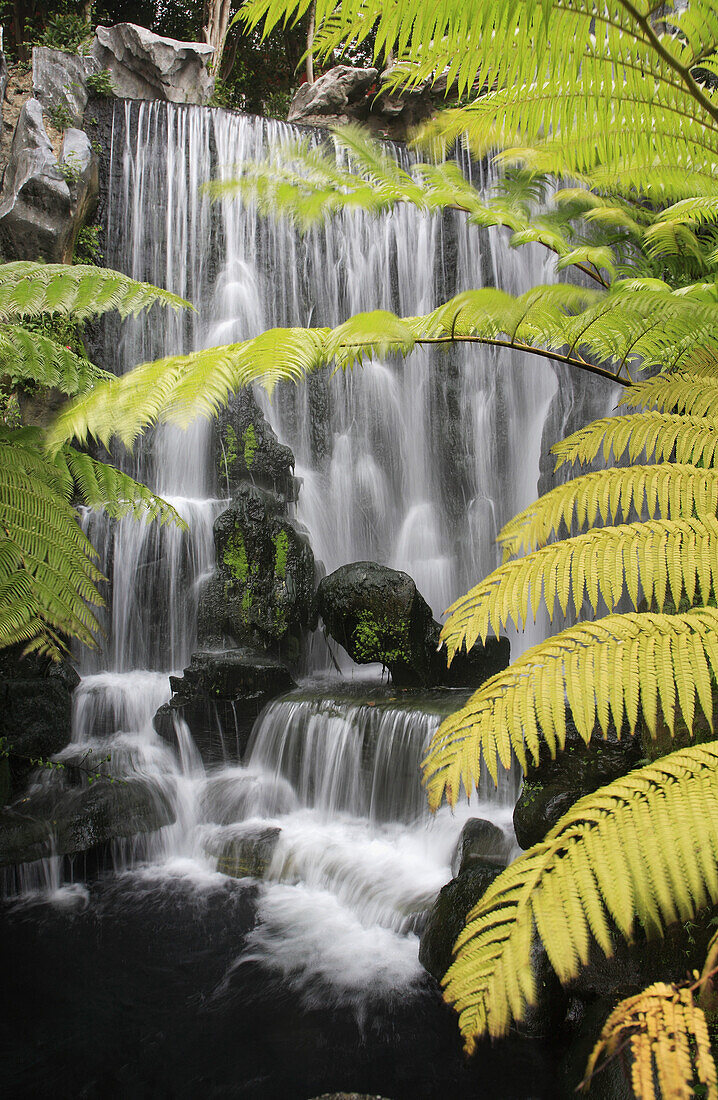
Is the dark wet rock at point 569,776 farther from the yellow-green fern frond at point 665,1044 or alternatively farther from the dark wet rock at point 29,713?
the dark wet rock at point 29,713

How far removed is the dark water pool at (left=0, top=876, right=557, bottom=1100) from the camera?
293cm

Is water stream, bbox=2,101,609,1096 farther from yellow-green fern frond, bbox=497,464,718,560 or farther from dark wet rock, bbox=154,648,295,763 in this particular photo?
yellow-green fern frond, bbox=497,464,718,560

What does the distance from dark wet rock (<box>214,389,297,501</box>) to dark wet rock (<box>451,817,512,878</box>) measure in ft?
16.1

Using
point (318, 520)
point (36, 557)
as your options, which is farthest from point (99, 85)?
point (36, 557)

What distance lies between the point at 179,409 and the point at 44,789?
14.4 ft

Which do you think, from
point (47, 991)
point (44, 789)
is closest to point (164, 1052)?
point (47, 991)

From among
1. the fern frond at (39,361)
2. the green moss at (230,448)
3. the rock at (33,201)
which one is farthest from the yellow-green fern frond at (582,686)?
the rock at (33,201)

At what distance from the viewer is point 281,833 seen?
507 centimetres

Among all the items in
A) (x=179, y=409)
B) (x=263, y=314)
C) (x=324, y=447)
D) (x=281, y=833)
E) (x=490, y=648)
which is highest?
(x=263, y=314)

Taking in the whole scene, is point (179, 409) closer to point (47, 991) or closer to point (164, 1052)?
point (164, 1052)

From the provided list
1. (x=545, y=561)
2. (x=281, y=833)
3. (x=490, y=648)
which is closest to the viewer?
(x=545, y=561)

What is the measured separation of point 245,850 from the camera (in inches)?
193

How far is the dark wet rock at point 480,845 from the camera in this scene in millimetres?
4020

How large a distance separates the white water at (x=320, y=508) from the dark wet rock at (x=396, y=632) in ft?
2.46
